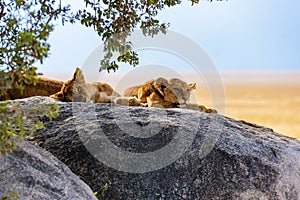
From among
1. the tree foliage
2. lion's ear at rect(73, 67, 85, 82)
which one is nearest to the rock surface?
the tree foliage

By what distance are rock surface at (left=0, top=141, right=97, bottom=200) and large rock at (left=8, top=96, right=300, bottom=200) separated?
51 centimetres

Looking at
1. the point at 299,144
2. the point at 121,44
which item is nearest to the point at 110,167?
the point at 121,44

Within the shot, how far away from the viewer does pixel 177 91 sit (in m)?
4.76

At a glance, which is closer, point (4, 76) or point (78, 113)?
point (4, 76)

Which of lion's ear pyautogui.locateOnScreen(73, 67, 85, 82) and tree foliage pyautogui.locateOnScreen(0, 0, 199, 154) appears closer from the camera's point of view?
tree foliage pyautogui.locateOnScreen(0, 0, 199, 154)

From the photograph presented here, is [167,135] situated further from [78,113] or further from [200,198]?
[78,113]

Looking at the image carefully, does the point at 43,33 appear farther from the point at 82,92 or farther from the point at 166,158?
the point at 82,92

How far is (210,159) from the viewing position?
3107 millimetres

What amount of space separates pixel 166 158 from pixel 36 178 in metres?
0.98

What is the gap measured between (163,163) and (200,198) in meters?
0.29

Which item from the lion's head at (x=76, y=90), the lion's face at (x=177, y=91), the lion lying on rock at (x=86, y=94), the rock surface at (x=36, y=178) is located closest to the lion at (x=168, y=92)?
the lion's face at (x=177, y=91)

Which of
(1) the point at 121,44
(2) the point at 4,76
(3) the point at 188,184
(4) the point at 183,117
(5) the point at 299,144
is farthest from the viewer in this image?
(5) the point at 299,144

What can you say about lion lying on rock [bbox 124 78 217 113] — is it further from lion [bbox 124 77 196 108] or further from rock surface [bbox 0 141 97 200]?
rock surface [bbox 0 141 97 200]

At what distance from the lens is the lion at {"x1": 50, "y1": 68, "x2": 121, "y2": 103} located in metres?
4.60
